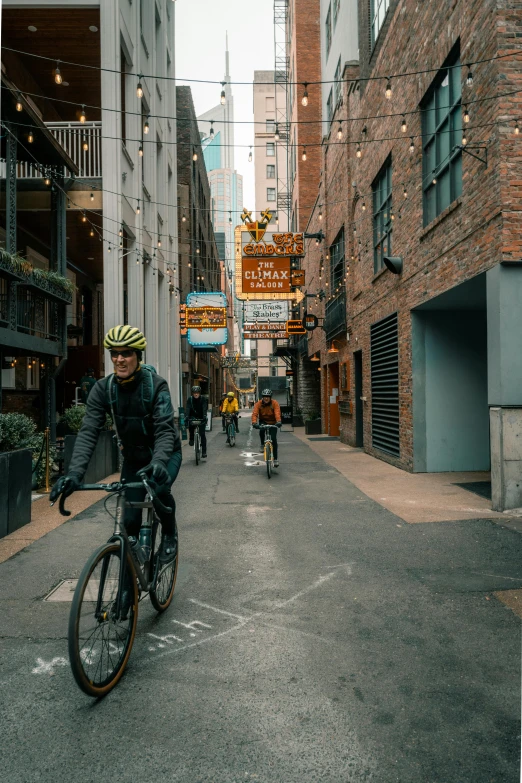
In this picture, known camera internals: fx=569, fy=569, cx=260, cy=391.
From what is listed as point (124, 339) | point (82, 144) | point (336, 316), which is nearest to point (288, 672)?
point (124, 339)

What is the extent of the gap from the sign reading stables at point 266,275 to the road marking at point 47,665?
19.4 m

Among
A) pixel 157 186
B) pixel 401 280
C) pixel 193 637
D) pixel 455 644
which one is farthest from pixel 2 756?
pixel 157 186

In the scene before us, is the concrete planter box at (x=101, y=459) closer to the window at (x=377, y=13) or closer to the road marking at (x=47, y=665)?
the road marking at (x=47, y=665)

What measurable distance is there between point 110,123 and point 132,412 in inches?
538

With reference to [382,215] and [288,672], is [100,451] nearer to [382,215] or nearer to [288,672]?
[288,672]

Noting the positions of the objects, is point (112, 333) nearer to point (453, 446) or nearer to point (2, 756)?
point (2, 756)

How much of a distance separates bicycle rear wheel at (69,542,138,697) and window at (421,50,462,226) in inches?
343

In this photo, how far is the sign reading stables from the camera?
22331 millimetres

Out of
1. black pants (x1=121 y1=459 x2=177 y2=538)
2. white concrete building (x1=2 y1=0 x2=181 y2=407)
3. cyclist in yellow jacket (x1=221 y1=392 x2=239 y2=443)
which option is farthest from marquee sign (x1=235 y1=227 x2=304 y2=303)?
black pants (x1=121 y1=459 x2=177 y2=538)

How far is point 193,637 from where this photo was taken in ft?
13.1

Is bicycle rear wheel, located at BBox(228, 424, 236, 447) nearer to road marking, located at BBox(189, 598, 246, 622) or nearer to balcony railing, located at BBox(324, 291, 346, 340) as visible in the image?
balcony railing, located at BBox(324, 291, 346, 340)

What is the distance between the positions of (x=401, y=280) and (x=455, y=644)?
9980mm

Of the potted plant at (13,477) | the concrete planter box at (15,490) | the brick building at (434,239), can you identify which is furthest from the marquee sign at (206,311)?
the concrete planter box at (15,490)

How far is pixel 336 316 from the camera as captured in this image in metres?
20.8
